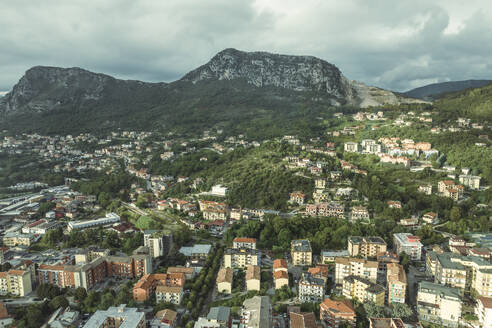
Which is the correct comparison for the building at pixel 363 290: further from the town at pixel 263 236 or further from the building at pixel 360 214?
the building at pixel 360 214

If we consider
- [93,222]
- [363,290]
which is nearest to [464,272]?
[363,290]

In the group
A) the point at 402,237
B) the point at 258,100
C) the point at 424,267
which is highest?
the point at 258,100

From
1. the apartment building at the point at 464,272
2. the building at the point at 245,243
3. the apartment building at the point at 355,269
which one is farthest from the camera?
the building at the point at 245,243

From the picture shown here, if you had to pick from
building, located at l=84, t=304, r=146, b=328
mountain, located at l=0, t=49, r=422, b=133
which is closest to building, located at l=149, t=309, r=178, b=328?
building, located at l=84, t=304, r=146, b=328

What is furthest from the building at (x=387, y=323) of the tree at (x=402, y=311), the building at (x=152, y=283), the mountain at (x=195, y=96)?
the mountain at (x=195, y=96)

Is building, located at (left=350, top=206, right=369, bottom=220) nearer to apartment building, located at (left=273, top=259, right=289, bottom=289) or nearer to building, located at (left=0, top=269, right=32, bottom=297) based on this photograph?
apartment building, located at (left=273, top=259, right=289, bottom=289)

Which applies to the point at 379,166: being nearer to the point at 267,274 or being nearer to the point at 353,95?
the point at 267,274

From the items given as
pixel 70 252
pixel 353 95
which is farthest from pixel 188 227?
pixel 353 95
